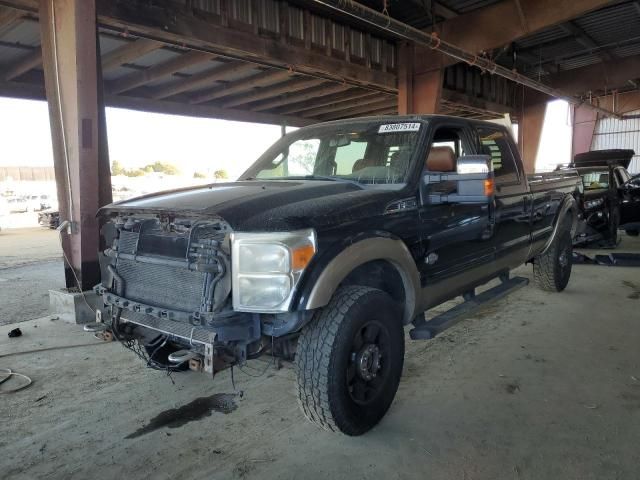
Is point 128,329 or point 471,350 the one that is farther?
point 471,350

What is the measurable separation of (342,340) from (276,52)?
6.05 metres

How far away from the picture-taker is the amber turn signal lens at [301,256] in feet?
7.54

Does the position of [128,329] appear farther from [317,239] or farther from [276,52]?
[276,52]

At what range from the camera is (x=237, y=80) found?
10.5 m

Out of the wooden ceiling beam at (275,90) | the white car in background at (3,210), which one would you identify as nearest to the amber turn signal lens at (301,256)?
the wooden ceiling beam at (275,90)

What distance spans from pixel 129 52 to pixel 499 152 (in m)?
6.30

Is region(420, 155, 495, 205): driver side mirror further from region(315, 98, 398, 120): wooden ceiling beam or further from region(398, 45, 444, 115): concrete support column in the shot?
region(315, 98, 398, 120): wooden ceiling beam

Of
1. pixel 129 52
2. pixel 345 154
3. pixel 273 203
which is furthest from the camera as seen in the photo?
pixel 129 52

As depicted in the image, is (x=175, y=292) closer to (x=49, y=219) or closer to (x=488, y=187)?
(x=488, y=187)

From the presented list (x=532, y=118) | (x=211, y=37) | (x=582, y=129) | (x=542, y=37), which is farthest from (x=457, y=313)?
(x=582, y=129)

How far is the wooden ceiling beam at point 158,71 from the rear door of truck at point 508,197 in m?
5.10

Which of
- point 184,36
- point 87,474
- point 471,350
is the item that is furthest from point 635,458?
point 184,36

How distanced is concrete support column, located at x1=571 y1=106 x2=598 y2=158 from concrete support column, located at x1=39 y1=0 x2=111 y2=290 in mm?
22337

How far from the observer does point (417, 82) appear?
10164 mm
